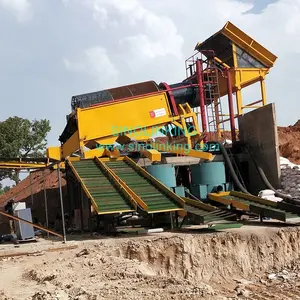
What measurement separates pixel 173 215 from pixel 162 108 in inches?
230

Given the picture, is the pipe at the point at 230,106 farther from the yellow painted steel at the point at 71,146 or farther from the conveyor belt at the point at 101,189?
the conveyor belt at the point at 101,189

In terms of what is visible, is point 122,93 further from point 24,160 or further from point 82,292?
point 82,292

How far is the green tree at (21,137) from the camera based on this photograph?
28.3 meters

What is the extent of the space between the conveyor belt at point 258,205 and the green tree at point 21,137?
17533 mm

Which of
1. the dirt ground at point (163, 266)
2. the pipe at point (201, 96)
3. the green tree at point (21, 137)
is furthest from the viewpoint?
the green tree at point (21, 137)

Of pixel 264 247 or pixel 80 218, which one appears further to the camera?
pixel 80 218

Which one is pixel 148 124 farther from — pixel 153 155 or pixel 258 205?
pixel 258 205

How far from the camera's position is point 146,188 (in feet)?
41.4

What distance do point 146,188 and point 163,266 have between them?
11.1ft

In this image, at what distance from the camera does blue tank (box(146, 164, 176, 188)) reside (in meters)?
15.0

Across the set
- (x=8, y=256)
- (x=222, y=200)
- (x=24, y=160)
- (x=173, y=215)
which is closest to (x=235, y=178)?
(x=222, y=200)

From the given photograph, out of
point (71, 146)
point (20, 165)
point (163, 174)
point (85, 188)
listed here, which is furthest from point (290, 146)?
point (20, 165)

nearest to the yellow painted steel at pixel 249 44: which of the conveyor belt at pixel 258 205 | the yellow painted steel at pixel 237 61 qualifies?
the yellow painted steel at pixel 237 61

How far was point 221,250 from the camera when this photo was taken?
398 inches
